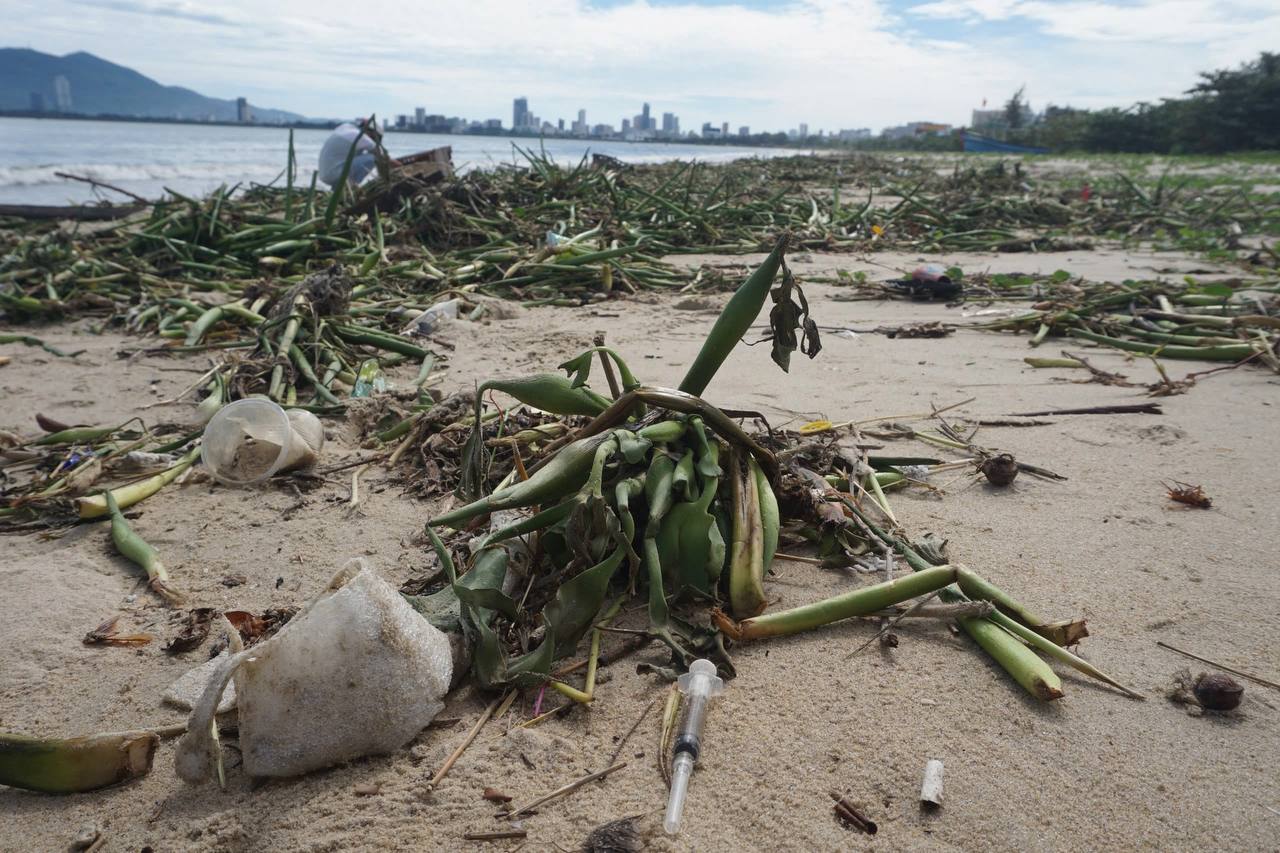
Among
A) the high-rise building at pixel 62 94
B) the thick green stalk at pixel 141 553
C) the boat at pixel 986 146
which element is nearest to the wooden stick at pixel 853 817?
the thick green stalk at pixel 141 553

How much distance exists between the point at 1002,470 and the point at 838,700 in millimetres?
1052

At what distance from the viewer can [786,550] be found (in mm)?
1724

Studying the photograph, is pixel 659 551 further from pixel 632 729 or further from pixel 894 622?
pixel 894 622

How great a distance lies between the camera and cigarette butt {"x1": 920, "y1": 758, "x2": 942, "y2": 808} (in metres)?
1.06

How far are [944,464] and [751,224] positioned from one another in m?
5.50

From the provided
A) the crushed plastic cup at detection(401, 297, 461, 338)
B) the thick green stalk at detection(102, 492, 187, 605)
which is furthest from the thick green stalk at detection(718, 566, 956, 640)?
the crushed plastic cup at detection(401, 297, 461, 338)

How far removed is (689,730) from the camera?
3.85 ft

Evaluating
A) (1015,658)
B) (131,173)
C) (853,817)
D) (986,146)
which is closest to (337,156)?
(1015,658)

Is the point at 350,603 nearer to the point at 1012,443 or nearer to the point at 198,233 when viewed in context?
the point at 1012,443

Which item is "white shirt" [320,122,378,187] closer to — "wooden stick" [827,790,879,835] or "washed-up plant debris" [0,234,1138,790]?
"washed-up plant debris" [0,234,1138,790]

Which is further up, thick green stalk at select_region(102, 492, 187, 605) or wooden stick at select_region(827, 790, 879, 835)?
wooden stick at select_region(827, 790, 879, 835)

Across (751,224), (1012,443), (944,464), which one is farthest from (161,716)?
(751,224)

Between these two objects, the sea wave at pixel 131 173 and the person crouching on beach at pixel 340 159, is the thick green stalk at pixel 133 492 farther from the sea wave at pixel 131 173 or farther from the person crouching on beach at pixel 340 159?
the sea wave at pixel 131 173

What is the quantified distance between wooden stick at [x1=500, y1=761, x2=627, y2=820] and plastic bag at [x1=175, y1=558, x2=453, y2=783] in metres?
0.24
